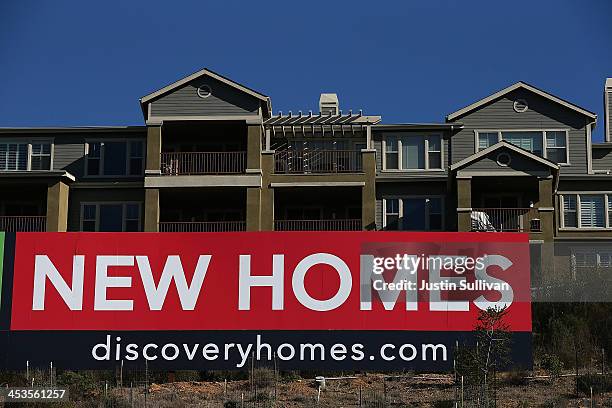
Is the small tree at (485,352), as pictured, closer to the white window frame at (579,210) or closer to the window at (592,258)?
the window at (592,258)

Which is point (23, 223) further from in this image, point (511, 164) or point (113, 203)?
point (511, 164)

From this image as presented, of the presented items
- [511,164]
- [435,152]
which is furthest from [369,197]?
[511,164]

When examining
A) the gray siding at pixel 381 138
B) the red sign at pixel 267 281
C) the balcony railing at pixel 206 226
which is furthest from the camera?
the gray siding at pixel 381 138

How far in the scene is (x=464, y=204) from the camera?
4038 cm

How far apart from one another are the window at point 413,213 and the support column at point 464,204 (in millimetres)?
2341

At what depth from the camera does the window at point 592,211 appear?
142 ft

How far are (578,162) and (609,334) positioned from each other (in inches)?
604

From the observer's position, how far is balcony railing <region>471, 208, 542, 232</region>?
40031mm

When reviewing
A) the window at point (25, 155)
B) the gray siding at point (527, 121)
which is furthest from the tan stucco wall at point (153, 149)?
the gray siding at point (527, 121)

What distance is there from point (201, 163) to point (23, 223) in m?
8.12

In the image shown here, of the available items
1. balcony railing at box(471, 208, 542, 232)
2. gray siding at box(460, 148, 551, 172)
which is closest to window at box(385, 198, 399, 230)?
balcony railing at box(471, 208, 542, 232)

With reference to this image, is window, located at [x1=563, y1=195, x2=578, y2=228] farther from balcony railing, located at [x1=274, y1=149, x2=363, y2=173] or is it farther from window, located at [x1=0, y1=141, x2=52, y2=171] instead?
window, located at [x1=0, y1=141, x2=52, y2=171]

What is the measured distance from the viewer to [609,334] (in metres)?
30.2

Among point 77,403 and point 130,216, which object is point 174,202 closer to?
point 130,216
